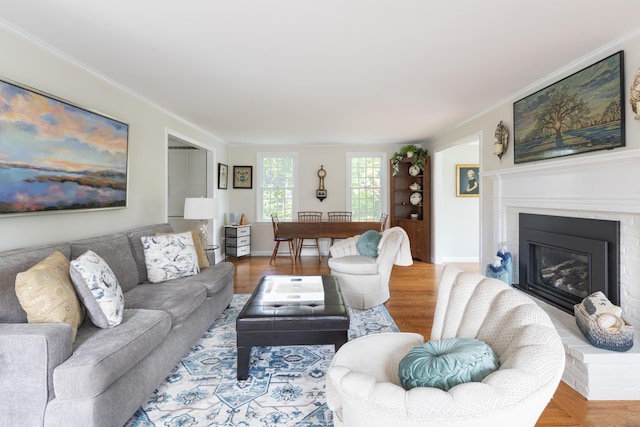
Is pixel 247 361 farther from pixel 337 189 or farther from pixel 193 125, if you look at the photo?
pixel 337 189

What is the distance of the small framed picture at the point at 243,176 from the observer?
22.4 feet

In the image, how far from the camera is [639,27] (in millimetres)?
2184

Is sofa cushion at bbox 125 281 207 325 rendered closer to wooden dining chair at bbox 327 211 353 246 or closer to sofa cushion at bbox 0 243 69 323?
sofa cushion at bbox 0 243 69 323

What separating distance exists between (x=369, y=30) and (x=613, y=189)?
2084mm

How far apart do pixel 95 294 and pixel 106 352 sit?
0.41 meters

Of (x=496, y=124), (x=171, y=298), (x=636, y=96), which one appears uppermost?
(x=496, y=124)

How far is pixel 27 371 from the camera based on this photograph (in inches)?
55.6

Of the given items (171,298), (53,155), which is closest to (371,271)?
(171,298)

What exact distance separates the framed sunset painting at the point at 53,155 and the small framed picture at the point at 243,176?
3.65 m

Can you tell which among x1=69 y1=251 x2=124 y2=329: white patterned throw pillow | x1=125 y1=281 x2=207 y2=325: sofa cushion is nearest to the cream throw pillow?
x1=69 y1=251 x2=124 y2=329: white patterned throw pillow

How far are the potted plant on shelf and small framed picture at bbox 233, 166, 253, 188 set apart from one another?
2.92 meters

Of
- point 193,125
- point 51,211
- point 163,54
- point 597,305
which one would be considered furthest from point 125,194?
point 597,305

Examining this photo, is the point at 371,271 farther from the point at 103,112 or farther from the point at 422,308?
the point at 103,112

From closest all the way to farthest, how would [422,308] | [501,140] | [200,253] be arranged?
[200,253] → [422,308] → [501,140]
